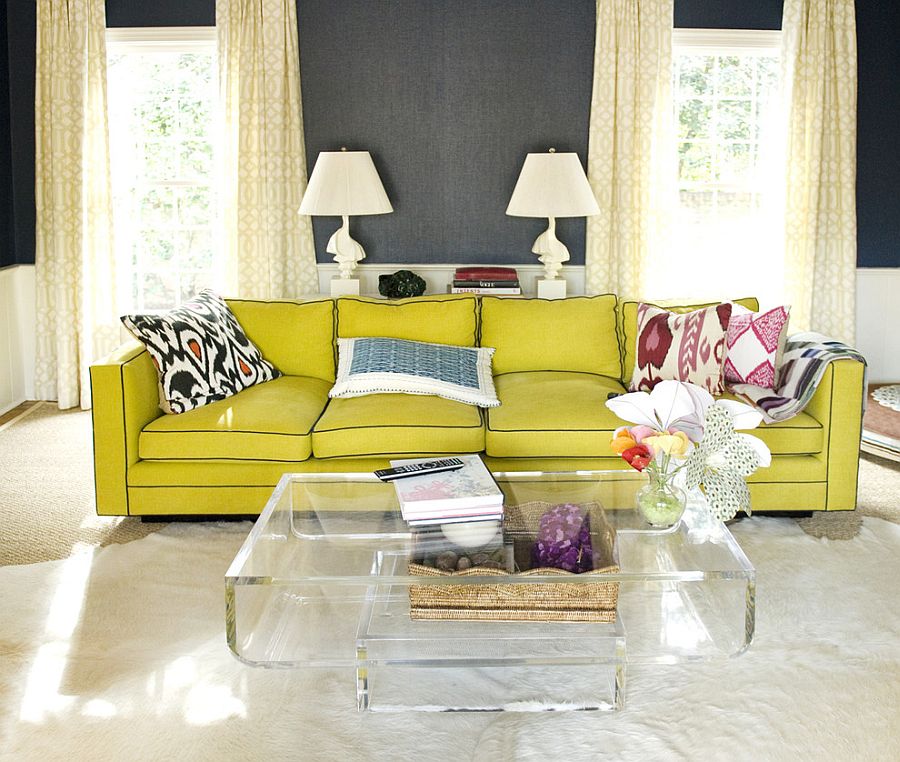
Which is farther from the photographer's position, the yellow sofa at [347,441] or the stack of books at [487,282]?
the stack of books at [487,282]

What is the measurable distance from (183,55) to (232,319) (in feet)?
6.88

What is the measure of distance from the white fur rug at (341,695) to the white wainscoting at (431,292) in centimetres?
266

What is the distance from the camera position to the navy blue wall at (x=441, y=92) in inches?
222

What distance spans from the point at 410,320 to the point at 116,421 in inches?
54.9

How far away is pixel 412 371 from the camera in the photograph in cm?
424

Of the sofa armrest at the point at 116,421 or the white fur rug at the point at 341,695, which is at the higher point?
the sofa armrest at the point at 116,421

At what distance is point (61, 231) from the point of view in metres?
5.73

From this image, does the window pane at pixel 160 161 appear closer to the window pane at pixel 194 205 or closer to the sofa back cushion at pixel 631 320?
the window pane at pixel 194 205

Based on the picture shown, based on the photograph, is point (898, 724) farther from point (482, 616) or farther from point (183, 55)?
point (183, 55)

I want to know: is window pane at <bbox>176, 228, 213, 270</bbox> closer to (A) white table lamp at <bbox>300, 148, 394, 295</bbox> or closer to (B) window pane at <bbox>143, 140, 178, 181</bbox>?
(B) window pane at <bbox>143, 140, 178, 181</bbox>

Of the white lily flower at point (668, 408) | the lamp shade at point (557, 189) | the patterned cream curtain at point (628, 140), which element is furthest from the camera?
the patterned cream curtain at point (628, 140)

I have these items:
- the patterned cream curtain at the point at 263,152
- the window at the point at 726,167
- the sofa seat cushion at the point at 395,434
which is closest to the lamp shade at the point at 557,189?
the window at the point at 726,167

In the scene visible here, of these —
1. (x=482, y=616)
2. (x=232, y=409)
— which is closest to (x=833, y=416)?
(x=482, y=616)

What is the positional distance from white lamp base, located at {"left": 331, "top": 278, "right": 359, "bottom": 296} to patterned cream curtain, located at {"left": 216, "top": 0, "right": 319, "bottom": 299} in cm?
48
